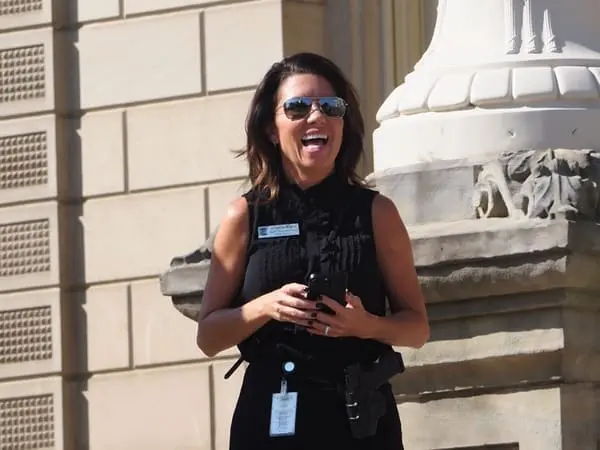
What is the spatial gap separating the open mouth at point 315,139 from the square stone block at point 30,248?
273 inches

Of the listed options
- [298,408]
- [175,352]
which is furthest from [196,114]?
[298,408]

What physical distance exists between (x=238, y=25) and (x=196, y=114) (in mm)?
496

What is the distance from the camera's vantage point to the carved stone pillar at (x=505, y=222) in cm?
553

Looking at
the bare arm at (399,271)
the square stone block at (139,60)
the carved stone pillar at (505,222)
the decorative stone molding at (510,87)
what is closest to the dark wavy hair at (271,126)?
the bare arm at (399,271)

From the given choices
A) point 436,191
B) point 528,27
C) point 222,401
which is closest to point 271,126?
point 436,191

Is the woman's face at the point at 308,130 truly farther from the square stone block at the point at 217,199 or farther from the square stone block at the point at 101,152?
the square stone block at the point at 101,152

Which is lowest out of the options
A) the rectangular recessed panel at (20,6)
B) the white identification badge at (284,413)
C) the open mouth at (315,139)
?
the white identification badge at (284,413)

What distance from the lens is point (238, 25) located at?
11234 mm

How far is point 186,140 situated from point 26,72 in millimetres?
1045

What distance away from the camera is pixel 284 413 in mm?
4715

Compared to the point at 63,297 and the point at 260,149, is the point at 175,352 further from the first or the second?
the point at 260,149

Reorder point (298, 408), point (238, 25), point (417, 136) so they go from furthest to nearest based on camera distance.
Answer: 1. point (238, 25)
2. point (417, 136)
3. point (298, 408)

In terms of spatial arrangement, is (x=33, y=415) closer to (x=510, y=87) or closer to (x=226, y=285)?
(x=510, y=87)

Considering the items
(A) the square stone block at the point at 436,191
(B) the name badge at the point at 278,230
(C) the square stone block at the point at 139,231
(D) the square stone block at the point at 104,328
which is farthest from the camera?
(D) the square stone block at the point at 104,328
